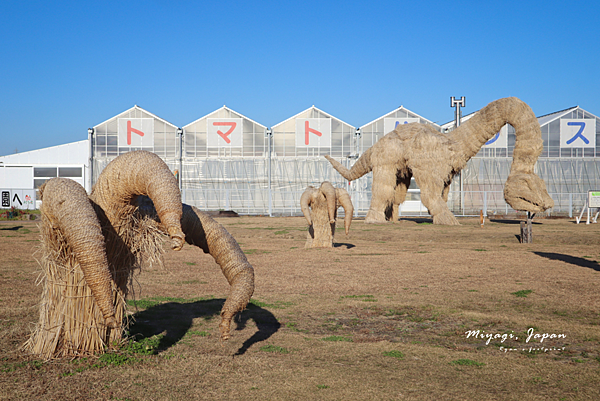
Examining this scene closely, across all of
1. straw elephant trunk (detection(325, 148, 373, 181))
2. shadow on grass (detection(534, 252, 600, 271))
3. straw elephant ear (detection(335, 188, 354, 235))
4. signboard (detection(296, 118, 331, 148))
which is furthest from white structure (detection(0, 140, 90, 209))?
shadow on grass (detection(534, 252, 600, 271))

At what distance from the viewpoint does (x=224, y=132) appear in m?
33.9

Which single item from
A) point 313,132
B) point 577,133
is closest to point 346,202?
point 313,132

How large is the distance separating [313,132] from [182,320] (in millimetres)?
28313

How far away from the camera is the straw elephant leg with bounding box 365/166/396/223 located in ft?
67.5

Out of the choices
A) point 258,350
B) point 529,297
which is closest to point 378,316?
point 258,350

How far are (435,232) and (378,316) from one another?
11.6 m

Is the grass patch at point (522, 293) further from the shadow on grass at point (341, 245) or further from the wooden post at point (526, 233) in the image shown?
the wooden post at point (526, 233)

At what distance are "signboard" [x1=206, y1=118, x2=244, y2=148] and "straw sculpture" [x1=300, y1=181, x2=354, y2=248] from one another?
67.0 ft

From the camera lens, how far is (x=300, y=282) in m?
9.53

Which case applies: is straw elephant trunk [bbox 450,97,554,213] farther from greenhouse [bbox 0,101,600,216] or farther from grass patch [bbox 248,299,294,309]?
greenhouse [bbox 0,101,600,216]

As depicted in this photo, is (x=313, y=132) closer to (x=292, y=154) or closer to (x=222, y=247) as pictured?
(x=292, y=154)

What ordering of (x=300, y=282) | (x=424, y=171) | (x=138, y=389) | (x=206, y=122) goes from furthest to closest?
(x=206, y=122) → (x=424, y=171) → (x=300, y=282) → (x=138, y=389)

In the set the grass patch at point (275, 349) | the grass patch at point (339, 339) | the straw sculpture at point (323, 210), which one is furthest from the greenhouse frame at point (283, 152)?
the grass patch at point (275, 349)

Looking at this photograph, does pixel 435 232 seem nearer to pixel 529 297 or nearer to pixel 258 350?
pixel 529 297
